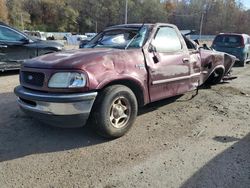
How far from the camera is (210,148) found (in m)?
4.03

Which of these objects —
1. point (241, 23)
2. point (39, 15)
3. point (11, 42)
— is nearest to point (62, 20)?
point (39, 15)

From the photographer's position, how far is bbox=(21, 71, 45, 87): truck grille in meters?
4.00

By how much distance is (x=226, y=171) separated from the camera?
3404mm

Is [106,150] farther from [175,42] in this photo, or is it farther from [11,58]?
[11,58]

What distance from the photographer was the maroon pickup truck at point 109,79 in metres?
3.81

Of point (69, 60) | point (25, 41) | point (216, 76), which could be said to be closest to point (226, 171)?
point (69, 60)

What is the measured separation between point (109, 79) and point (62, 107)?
75cm

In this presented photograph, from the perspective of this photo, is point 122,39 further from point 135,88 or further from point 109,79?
point 109,79

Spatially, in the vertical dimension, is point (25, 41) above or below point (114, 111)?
above

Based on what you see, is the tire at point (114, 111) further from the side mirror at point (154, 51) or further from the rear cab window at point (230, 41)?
the rear cab window at point (230, 41)

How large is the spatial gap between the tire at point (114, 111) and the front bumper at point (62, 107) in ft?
0.48

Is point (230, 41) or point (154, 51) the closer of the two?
point (154, 51)

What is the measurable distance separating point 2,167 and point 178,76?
3.29 m

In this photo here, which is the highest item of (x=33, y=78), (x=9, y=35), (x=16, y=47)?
(x=9, y=35)
